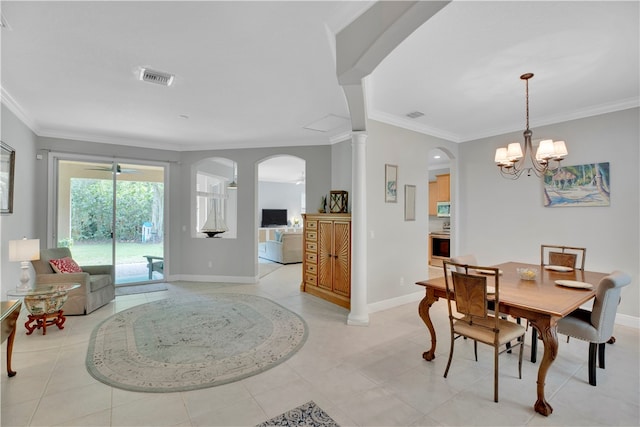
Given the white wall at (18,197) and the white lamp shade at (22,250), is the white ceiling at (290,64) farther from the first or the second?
the white lamp shade at (22,250)

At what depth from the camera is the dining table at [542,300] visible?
209 cm

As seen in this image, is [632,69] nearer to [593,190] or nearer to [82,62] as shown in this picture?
[593,190]

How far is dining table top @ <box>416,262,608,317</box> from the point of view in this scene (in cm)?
213

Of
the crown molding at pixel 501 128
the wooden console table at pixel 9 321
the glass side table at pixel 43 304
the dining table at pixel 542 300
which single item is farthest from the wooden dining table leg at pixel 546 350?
the glass side table at pixel 43 304

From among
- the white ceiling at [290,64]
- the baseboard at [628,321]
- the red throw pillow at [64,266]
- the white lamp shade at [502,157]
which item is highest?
the white ceiling at [290,64]

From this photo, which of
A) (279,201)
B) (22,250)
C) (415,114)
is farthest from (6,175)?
(279,201)

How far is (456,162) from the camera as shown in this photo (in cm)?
536

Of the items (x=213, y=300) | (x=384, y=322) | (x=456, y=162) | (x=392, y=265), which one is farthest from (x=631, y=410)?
(x=213, y=300)

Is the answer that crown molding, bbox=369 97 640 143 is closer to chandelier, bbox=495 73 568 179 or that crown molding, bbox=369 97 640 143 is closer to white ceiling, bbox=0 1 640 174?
white ceiling, bbox=0 1 640 174

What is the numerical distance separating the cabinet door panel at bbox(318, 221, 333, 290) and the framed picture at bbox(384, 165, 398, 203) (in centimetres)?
96

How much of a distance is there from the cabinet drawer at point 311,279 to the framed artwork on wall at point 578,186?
358 centimetres

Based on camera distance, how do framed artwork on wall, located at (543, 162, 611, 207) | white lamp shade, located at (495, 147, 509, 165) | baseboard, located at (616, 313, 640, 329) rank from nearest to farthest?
white lamp shade, located at (495, 147, 509, 165) → baseboard, located at (616, 313, 640, 329) → framed artwork on wall, located at (543, 162, 611, 207)

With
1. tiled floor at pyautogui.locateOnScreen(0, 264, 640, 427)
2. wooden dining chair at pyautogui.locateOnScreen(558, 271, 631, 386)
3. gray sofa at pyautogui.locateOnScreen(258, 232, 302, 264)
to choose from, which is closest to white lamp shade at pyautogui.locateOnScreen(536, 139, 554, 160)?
wooden dining chair at pyautogui.locateOnScreen(558, 271, 631, 386)

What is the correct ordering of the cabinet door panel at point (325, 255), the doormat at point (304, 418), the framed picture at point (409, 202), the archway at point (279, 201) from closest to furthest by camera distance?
the doormat at point (304, 418)
the framed picture at point (409, 202)
the cabinet door panel at point (325, 255)
the archway at point (279, 201)
